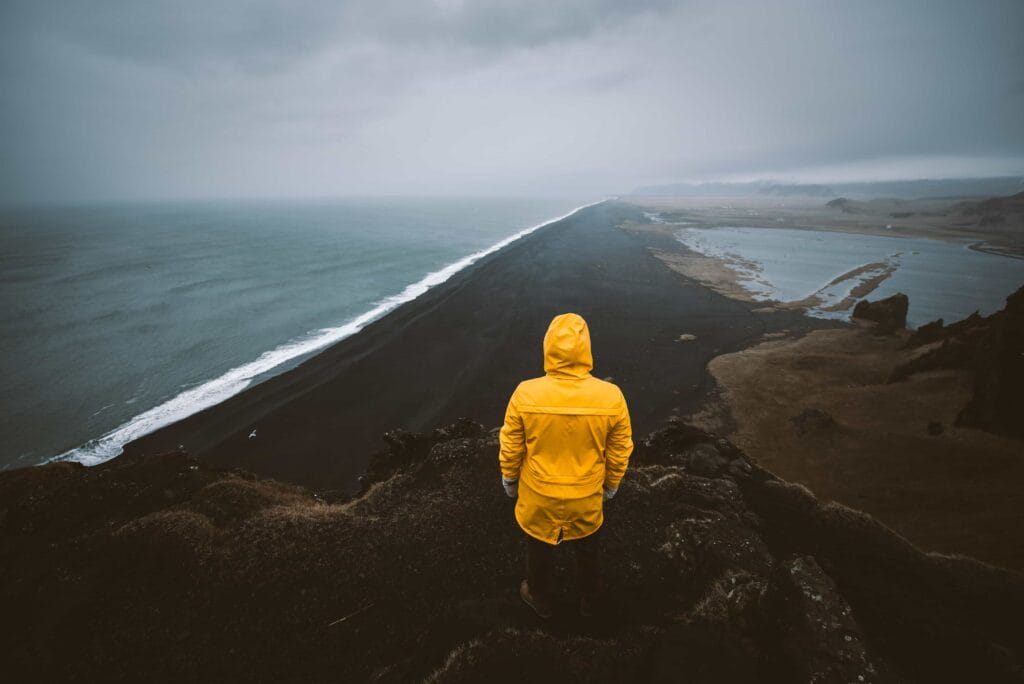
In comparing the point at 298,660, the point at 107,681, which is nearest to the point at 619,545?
the point at 298,660

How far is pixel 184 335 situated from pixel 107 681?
24.3 metres

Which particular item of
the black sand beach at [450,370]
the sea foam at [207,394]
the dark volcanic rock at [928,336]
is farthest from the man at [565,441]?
the dark volcanic rock at [928,336]

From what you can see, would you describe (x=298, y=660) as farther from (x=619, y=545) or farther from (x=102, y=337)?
(x=102, y=337)

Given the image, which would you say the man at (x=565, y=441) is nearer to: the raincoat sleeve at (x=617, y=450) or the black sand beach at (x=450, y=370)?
the raincoat sleeve at (x=617, y=450)

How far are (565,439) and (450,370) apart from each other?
15.2 m

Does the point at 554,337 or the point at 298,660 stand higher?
the point at 554,337

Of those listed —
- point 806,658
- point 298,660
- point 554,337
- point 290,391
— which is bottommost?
point 290,391

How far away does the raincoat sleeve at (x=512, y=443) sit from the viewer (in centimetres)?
361

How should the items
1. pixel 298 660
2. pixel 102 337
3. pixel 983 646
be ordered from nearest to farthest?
pixel 983 646 → pixel 298 660 → pixel 102 337

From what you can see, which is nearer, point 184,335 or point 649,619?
point 649,619

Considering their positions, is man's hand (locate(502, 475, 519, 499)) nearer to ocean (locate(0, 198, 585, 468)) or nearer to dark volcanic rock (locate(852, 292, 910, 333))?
ocean (locate(0, 198, 585, 468))

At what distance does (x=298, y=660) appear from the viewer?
4.21 m

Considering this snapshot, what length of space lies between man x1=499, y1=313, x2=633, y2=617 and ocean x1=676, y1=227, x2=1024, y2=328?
95.6 ft

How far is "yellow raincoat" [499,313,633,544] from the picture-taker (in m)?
3.48
